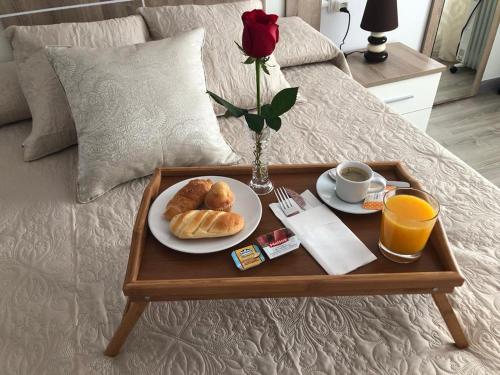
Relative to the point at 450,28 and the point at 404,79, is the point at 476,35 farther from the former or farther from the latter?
the point at 404,79

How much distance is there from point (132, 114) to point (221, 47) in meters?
0.56

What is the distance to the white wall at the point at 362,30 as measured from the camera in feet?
7.81

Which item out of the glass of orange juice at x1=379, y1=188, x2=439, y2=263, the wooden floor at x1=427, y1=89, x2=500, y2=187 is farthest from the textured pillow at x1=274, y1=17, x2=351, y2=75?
the glass of orange juice at x1=379, y1=188, x2=439, y2=263

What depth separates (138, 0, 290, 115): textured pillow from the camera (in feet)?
5.48

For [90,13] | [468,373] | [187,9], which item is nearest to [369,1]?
[187,9]

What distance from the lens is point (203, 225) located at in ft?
3.09

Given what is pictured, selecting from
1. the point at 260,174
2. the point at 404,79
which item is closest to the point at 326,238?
the point at 260,174

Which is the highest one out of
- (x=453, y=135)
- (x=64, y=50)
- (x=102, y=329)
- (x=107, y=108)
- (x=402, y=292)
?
(x=64, y=50)

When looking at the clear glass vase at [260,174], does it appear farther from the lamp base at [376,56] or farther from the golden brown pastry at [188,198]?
the lamp base at [376,56]

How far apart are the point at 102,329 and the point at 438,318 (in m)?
0.79

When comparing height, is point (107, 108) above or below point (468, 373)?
above

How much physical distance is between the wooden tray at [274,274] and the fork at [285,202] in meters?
0.05

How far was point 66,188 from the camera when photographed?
137 centimetres

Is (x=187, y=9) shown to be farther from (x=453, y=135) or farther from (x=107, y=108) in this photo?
(x=453, y=135)
